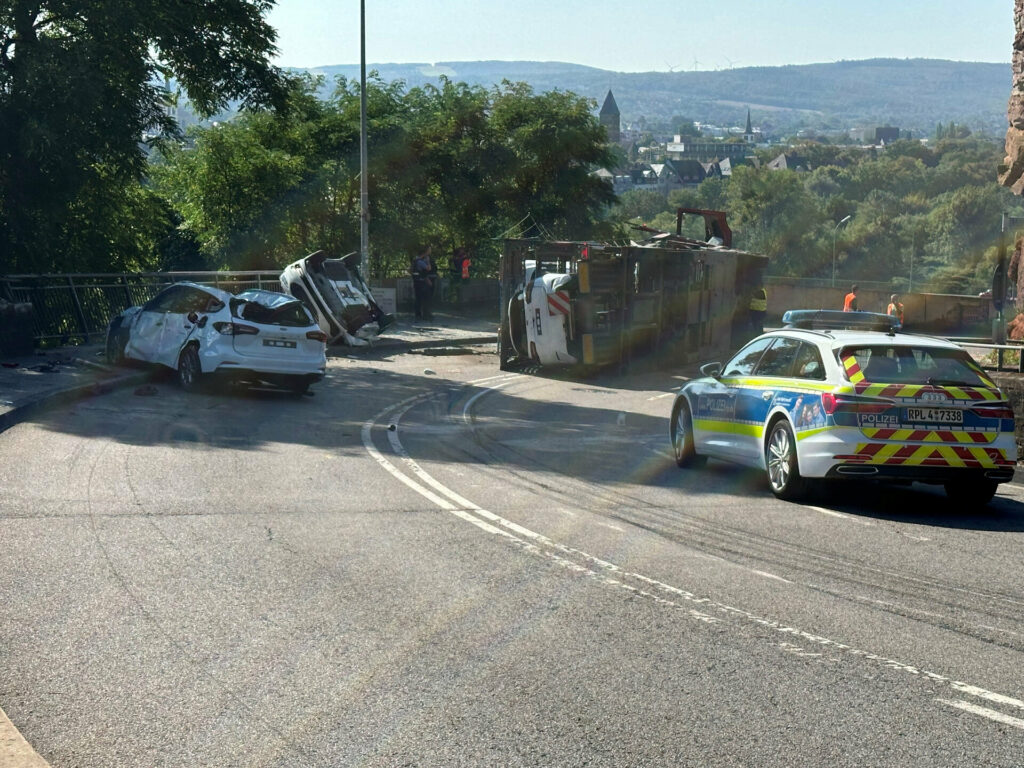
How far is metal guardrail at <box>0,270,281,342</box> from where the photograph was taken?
25.0m

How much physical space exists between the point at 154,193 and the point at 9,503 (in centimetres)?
2750

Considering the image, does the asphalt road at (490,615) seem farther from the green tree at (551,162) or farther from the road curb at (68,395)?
the green tree at (551,162)

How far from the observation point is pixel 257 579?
815cm

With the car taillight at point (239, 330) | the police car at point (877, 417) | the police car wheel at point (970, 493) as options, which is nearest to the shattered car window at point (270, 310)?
the car taillight at point (239, 330)

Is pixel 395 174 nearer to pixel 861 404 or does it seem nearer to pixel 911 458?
pixel 861 404

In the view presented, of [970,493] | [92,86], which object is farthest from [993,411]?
[92,86]

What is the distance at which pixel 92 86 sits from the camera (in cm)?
2453

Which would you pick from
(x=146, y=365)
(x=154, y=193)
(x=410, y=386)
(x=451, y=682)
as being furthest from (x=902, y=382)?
(x=154, y=193)

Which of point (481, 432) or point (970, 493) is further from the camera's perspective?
point (481, 432)

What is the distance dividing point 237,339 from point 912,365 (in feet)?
35.8

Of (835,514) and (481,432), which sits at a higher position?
(835,514)

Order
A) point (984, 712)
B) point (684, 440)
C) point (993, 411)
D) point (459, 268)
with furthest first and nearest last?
point (459, 268)
point (684, 440)
point (993, 411)
point (984, 712)

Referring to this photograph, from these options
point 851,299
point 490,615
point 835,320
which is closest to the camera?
point 490,615

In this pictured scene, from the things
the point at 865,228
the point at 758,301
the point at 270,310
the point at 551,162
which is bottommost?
the point at 758,301
